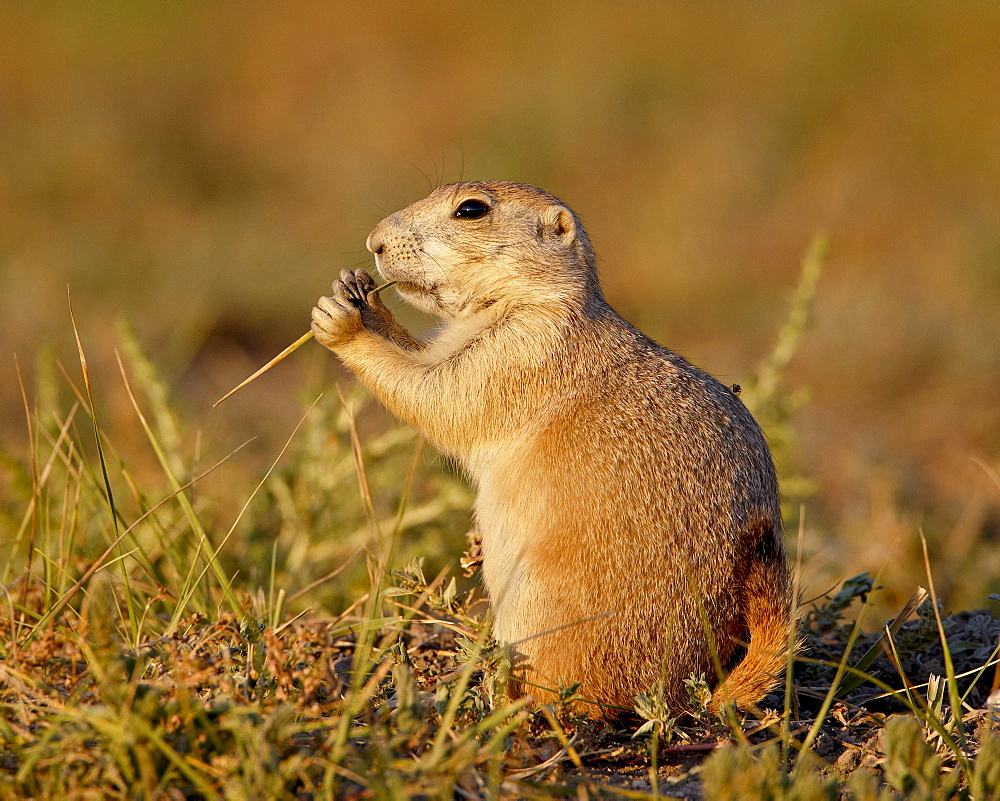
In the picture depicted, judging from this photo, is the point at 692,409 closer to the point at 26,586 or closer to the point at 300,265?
the point at 26,586

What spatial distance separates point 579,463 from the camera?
9.39ft

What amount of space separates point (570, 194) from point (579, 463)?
1007 cm

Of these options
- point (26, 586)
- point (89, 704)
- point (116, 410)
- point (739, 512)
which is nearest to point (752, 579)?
point (739, 512)

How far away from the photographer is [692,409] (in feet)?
9.86

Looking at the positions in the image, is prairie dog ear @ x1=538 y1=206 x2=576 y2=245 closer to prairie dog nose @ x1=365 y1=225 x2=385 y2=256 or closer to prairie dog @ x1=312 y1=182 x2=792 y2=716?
prairie dog @ x1=312 y1=182 x2=792 y2=716

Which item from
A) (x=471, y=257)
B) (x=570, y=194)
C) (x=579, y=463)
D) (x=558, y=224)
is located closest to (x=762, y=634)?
(x=579, y=463)

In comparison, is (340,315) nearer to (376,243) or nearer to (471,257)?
(376,243)

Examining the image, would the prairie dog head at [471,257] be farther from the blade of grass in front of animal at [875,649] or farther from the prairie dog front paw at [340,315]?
the blade of grass in front of animal at [875,649]

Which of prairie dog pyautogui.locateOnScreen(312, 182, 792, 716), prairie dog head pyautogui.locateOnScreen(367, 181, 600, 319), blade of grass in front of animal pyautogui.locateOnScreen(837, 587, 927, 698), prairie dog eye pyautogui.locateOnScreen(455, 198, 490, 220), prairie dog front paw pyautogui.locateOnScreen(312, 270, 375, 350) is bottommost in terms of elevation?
blade of grass in front of animal pyautogui.locateOnScreen(837, 587, 927, 698)

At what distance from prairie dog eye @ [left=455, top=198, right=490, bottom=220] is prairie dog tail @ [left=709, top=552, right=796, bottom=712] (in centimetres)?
157

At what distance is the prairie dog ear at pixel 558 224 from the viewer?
12.2 ft

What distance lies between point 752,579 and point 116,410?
4.73 metres

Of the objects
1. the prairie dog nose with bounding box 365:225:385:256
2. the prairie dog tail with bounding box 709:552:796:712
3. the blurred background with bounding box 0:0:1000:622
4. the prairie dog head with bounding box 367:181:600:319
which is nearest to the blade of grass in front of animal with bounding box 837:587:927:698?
the prairie dog tail with bounding box 709:552:796:712

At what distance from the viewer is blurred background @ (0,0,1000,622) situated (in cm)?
661
